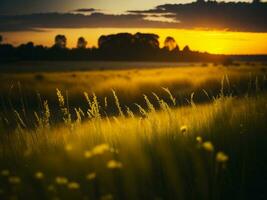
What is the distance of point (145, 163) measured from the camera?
13.2 ft

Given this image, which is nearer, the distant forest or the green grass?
the green grass

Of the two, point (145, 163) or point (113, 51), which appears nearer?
point (145, 163)

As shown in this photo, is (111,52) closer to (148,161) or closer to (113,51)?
(113,51)

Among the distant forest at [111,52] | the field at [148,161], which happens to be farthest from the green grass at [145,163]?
the distant forest at [111,52]

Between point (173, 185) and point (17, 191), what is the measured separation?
1277mm

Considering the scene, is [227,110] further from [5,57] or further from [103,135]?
[5,57]

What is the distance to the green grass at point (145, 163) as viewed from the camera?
349 centimetres

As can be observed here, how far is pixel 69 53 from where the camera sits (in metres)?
76.2

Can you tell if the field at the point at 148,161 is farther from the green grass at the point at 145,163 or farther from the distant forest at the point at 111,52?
the distant forest at the point at 111,52

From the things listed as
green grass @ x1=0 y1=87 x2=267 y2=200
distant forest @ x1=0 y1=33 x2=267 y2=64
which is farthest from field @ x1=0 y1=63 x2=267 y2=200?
distant forest @ x1=0 y1=33 x2=267 y2=64

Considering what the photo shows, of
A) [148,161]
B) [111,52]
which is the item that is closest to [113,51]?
[111,52]

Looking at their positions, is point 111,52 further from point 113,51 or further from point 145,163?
point 145,163

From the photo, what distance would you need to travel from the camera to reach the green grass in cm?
349

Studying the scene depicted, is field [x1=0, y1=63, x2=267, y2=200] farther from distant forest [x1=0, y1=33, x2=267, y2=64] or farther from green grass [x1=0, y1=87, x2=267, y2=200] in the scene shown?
distant forest [x1=0, y1=33, x2=267, y2=64]
